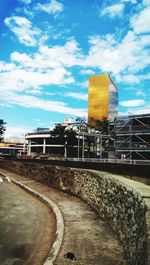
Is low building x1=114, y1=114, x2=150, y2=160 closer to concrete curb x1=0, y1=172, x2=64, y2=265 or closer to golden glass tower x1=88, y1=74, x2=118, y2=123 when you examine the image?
concrete curb x1=0, y1=172, x2=64, y2=265

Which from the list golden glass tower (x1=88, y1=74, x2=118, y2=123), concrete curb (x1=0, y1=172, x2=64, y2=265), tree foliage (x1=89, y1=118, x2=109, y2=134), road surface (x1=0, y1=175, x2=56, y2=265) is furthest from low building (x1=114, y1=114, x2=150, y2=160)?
golden glass tower (x1=88, y1=74, x2=118, y2=123)

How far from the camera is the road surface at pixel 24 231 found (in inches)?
330

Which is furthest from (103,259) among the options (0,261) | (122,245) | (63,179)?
(63,179)

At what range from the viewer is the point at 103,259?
7.86m

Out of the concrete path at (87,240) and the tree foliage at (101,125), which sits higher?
the tree foliage at (101,125)

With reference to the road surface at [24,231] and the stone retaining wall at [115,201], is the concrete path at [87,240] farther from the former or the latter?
the road surface at [24,231]

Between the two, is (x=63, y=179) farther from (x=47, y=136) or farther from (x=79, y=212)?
(x=47, y=136)

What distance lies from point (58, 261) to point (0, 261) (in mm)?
1558

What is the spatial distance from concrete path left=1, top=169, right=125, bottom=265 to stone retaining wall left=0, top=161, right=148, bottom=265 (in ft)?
0.90

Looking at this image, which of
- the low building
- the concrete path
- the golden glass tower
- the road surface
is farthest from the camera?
the golden glass tower

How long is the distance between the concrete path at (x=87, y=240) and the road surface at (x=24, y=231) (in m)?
0.59

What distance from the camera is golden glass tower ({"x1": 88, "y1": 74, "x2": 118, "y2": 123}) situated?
159250 millimetres

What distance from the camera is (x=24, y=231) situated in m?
10.9

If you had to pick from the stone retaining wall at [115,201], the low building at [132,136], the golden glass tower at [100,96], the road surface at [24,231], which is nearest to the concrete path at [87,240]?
the stone retaining wall at [115,201]
